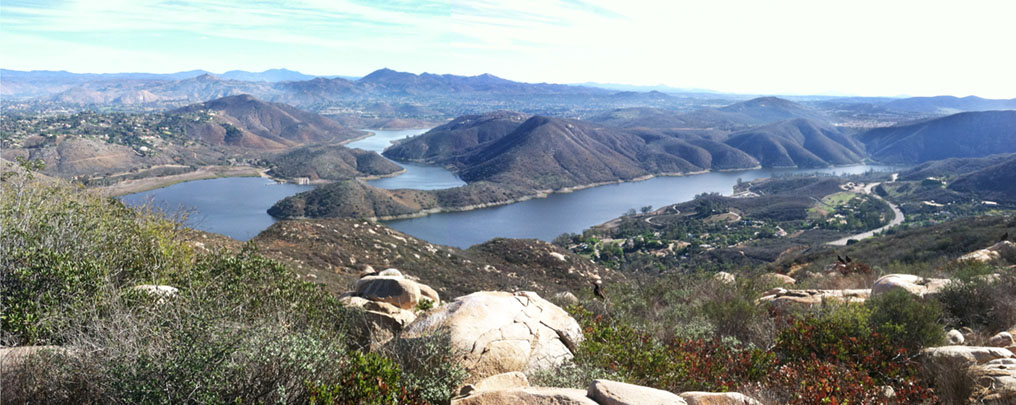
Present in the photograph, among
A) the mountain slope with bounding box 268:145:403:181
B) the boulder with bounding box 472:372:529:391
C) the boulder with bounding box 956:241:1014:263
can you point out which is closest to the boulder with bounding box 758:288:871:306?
the boulder with bounding box 956:241:1014:263

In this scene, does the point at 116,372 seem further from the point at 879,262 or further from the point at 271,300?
the point at 879,262

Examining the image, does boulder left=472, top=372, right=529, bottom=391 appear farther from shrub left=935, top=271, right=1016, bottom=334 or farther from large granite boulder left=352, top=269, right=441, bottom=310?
shrub left=935, top=271, right=1016, bottom=334

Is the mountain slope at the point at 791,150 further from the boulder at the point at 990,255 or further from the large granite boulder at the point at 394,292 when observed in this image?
the large granite boulder at the point at 394,292

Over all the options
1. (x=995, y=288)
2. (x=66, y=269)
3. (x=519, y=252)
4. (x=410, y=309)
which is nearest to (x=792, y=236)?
(x=519, y=252)

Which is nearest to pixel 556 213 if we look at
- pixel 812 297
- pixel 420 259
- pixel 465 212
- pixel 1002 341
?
pixel 465 212

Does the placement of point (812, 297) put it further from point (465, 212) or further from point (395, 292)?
point (465, 212)

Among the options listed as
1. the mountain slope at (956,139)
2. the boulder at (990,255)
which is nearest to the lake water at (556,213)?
the mountain slope at (956,139)
